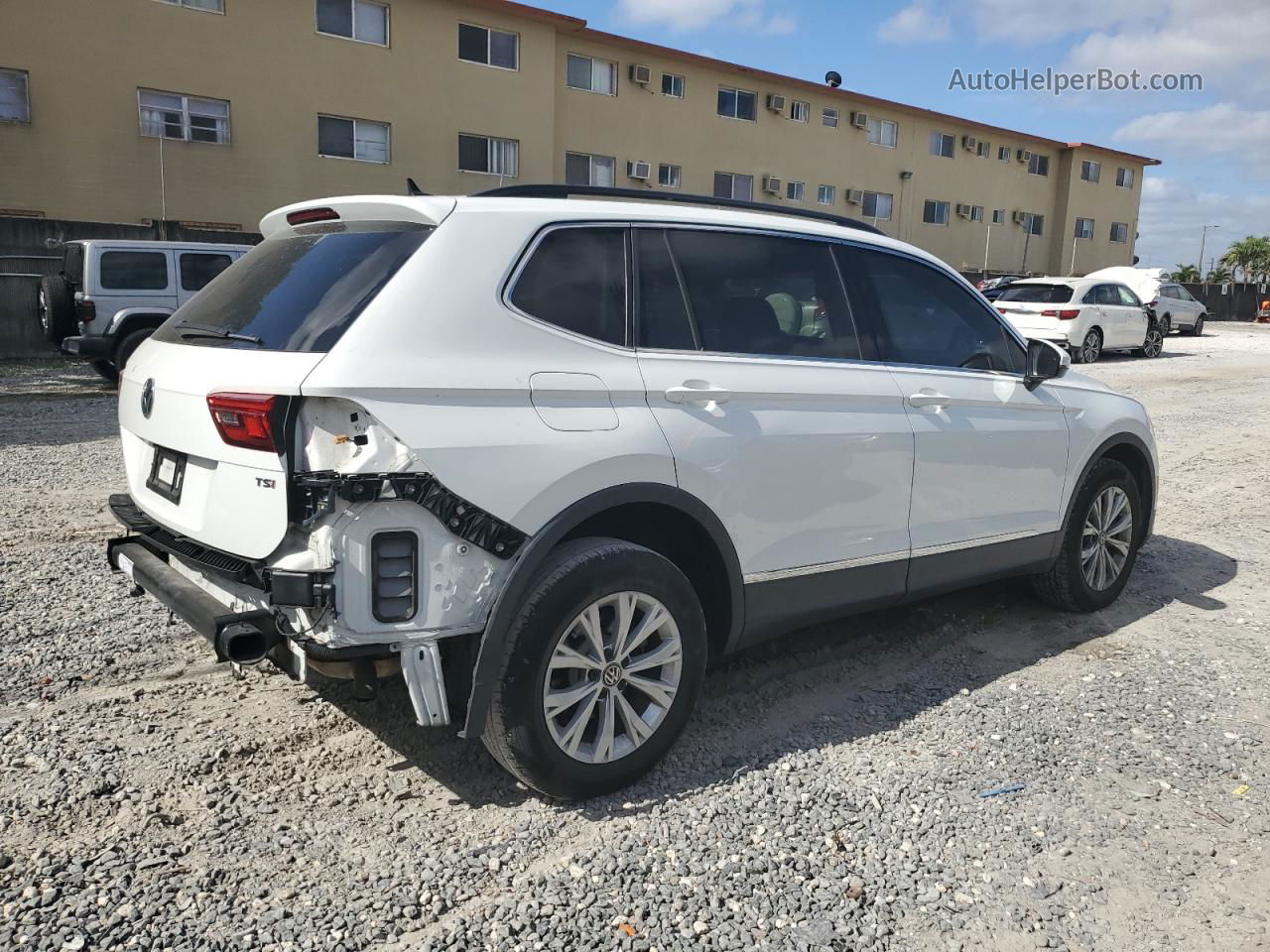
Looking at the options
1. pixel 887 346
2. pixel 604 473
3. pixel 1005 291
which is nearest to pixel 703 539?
pixel 604 473

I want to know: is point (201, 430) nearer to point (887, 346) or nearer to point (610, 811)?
point (610, 811)

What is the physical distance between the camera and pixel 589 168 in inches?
1073

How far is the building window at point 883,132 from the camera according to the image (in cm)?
3450

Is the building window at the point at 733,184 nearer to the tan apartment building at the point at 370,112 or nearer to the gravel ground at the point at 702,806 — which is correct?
the tan apartment building at the point at 370,112

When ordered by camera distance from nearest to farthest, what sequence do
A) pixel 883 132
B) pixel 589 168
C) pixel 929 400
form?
pixel 929 400
pixel 589 168
pixel 883 132

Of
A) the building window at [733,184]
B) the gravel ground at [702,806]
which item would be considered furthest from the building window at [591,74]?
the gravel ground at [702,806]

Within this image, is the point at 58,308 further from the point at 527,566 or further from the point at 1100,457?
the point at 1100,457

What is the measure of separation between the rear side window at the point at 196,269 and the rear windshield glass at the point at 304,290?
37.3ft

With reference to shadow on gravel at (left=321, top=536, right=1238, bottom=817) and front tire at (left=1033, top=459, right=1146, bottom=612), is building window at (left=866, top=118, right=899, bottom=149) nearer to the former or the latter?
shadow on gravel at (left=321, top=536, right=1238, bottom=817)

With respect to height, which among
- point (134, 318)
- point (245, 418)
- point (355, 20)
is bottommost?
point (134, 318)

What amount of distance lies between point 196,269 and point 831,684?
1257cm

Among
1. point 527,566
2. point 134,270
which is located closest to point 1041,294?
point 134,270

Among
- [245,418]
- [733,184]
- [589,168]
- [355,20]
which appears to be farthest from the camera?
[733,184]

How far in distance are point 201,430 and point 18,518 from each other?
4.13 metres
